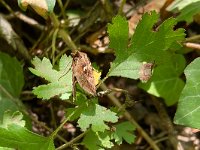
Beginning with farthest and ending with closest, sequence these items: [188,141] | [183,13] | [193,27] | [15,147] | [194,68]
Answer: [193,27] → [188,141] → [183,13] → [194,68] → [15,147]

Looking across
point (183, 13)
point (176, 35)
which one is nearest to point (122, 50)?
point (176, 35)

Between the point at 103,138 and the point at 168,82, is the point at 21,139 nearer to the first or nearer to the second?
the point at 103,138

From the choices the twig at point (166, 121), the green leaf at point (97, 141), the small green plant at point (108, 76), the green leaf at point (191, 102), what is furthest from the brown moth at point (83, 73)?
the twig at point (166, 121)

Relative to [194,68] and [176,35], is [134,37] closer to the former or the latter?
[176,35]

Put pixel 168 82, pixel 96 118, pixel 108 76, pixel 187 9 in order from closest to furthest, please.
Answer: pixel 96 118, pixel 108 76, pixel 187 9, pixel 168 82

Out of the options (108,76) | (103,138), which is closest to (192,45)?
(108,76)

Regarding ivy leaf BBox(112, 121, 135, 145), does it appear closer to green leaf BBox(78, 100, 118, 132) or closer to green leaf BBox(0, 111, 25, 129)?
green leaf BBox(78, 100, 118, 132)

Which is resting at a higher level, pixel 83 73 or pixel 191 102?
pixel 83 73
